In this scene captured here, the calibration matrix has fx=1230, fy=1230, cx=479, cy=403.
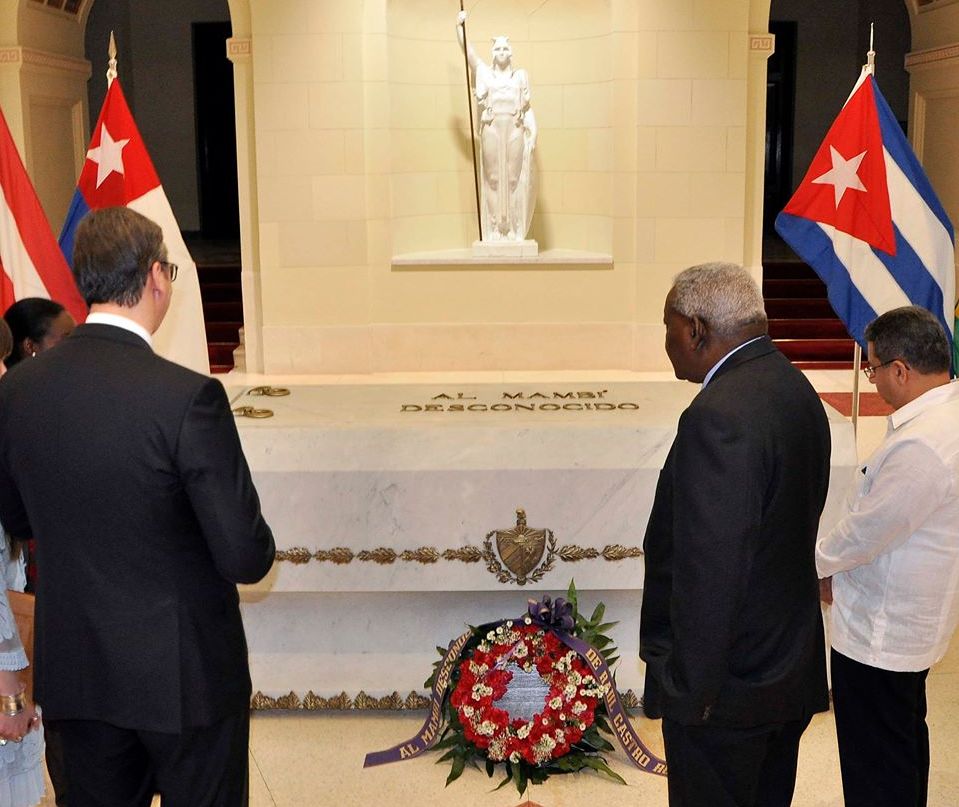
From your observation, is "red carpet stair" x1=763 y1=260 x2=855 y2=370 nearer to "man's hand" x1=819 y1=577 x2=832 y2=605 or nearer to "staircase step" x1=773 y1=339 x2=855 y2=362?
"staircase step" x1=773 y1=339 x2=855 y2=362

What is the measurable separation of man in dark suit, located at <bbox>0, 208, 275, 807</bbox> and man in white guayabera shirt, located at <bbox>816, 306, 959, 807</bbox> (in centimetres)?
154

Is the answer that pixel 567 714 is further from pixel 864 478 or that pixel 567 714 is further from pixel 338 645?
pixel 864 478

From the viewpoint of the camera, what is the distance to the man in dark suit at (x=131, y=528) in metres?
2.26

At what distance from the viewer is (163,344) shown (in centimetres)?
577

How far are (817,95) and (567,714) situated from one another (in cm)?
1367

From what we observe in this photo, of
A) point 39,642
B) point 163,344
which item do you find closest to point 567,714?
point 39,642

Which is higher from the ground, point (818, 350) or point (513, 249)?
point (513, 249)

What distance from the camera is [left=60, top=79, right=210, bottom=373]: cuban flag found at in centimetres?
568

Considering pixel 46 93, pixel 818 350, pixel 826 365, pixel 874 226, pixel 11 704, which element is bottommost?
pixel 826 365

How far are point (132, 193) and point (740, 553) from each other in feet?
13.7

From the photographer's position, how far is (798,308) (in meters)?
11.8

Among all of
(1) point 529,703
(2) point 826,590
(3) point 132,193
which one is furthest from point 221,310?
(2) point 826,590

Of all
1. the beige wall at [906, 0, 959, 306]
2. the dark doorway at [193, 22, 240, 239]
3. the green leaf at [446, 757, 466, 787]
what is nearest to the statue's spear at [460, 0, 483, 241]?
the beige wall at [906, 0, 959, 306]

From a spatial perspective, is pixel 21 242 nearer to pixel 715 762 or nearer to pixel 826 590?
pixel 826 590
